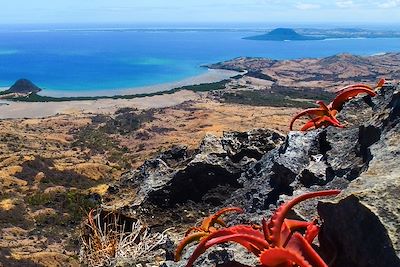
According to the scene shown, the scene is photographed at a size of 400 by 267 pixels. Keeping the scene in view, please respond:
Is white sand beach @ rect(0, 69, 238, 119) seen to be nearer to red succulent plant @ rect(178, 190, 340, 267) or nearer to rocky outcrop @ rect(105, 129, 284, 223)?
rocky outcrop @ rect(105, 129, 284, 223)

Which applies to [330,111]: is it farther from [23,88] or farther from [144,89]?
[144,89]

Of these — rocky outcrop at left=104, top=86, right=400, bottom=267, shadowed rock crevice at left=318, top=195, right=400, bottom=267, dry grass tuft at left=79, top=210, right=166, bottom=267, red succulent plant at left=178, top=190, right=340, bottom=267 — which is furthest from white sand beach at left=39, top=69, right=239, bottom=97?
shadowed rock crevice at left=318, top=195, right=400, bottom=267

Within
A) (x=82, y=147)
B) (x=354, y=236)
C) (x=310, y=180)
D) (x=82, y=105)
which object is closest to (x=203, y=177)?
(x=310, y=180)

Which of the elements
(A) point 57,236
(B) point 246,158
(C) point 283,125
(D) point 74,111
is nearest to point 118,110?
(D) point 74,111

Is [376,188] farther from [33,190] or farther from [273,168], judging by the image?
[33,190]

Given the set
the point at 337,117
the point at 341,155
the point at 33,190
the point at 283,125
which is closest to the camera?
the point at 341,155

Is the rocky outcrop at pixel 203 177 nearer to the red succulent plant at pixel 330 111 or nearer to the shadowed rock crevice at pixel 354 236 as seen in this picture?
the red succulent plant at pixel 330 111
